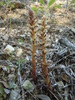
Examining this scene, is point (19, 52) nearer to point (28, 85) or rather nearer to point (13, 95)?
point (28, 85)

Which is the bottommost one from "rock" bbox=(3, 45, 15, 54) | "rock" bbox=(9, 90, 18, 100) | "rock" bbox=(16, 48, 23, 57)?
"rock" bbox=(9, 90, 18, 100)

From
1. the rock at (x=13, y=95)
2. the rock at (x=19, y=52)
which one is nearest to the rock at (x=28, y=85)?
the rock at (x=13, y=95)

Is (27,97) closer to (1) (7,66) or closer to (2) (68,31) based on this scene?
(1) (7,66)

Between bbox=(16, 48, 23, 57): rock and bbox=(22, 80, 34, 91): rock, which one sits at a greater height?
bbox=(16, 48, 23, 57): rock

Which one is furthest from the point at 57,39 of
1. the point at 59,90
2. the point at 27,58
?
the point at 59,90

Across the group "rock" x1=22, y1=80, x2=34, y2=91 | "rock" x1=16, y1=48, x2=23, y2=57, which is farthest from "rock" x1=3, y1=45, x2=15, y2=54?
"rock" x1=22, y1=80, x2=34, y2=91

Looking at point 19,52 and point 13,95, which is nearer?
point 13,95

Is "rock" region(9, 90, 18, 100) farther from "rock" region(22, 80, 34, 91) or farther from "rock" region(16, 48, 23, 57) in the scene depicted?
"rock" region(16, 48, 23, 57)

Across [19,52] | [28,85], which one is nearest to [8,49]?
[19,52]

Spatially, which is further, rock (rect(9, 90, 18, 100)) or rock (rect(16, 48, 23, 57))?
rock (rect(16, 48, 23, 57))

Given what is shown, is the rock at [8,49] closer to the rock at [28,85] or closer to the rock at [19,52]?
the rock at [19,52]

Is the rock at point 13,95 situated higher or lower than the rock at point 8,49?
lower
